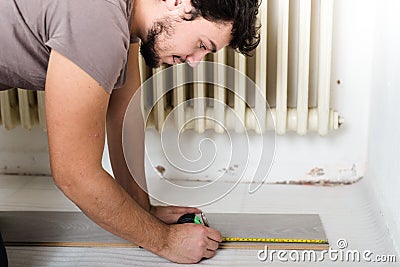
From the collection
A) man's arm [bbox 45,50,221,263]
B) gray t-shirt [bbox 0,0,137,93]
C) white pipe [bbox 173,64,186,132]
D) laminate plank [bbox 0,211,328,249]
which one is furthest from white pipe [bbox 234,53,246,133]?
gray t-shirt [bbox 0,0,137,93]

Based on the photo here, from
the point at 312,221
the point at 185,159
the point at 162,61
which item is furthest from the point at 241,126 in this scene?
the point at 162,61

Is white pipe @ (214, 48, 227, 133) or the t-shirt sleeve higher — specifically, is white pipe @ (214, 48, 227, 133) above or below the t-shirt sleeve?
below

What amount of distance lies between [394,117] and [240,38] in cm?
51

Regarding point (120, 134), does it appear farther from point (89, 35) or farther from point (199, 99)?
point (89, 35)

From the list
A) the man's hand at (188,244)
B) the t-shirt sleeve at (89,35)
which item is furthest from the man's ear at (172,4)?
the man's hand at (188,244)

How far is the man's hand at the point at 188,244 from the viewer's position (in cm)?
134

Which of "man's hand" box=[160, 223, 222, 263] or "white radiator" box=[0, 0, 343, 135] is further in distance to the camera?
"white radiator" box=[0, 0, 343, 135]

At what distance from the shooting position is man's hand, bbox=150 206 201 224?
1470mm

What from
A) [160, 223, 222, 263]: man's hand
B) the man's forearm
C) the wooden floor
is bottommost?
the wooden floor

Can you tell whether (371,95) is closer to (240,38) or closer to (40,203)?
(240,38)

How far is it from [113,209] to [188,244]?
234mm

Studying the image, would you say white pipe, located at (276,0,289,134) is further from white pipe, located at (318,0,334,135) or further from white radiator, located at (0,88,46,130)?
white radiator, located at (0,88,46,130)

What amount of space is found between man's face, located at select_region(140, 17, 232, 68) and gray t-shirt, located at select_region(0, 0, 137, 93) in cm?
7

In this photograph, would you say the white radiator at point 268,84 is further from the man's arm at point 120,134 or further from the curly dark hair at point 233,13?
the curly dark hair at point 233,13
